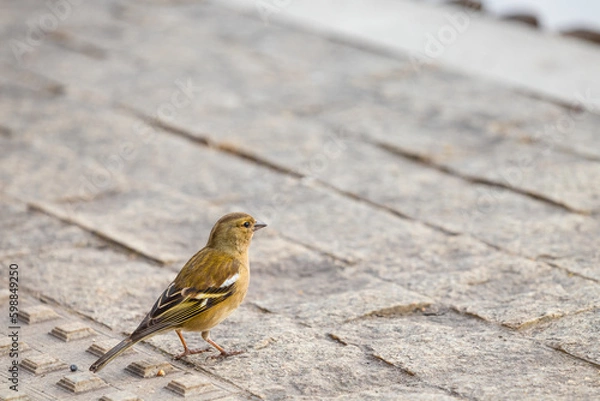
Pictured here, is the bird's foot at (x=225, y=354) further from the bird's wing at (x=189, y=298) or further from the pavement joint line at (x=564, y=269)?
the pavement joint line at (x=564, y=269)

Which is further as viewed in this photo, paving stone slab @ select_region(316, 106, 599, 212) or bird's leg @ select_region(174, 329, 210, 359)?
paving stone slab @ select_region(316, 106, 599, 212)

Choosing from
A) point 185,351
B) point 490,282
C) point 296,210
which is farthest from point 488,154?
point 185,351

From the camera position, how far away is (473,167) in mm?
7348

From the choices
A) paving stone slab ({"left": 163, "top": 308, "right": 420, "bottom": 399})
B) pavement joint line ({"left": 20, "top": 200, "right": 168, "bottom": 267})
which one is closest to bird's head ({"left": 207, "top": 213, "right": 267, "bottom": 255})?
paving stone slab ({"left": 163, "top": 308, "right": 420, "bottom": 399})

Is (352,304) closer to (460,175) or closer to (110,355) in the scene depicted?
(110,355)

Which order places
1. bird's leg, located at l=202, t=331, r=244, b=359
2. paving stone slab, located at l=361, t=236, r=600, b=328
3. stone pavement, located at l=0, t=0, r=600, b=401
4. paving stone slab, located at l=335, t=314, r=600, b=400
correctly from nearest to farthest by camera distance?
paving stone slab, located at l=335, t=314, r=600, b=400
stone pavement, located at l=0, t=0, r=600, b=401
bird's leg, located at l=202, t=331, r=244, b=359
paving stone slab, located at l=361, t=236, r=600, b=328

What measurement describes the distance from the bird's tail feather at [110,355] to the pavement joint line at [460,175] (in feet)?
11.0

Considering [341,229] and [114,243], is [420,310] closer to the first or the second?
[341,229]

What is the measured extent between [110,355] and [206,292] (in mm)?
553

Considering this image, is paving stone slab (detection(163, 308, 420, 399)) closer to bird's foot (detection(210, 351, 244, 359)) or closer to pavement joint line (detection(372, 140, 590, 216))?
bird's foot (detection(210, 351, 244, 359))

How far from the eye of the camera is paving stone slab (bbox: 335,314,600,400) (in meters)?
4.20

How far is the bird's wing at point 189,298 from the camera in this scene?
440 cm

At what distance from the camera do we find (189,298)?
Answer: 454 centimetres

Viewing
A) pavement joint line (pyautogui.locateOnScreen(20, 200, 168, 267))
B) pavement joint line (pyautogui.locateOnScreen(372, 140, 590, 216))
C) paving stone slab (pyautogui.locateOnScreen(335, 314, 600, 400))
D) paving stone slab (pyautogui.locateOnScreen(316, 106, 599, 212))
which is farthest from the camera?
paving stone slab (pyautogui.locateOnScreen(316, 106, 599, 212))
